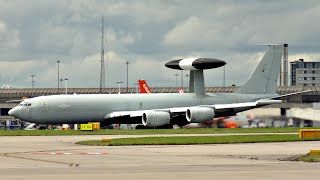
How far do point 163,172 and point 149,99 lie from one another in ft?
242

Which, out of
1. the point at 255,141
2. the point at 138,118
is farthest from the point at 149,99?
the point at 255,141

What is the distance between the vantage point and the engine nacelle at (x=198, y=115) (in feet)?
323

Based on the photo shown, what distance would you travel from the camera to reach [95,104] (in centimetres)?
9944

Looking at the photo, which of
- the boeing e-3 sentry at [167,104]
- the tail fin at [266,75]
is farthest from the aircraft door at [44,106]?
the tail fin at [266,75]

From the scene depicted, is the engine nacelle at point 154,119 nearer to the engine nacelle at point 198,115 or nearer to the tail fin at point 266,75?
A: the engine nacelle at point 198,115

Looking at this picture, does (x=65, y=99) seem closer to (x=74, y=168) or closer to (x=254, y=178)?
(x=74, y=168)

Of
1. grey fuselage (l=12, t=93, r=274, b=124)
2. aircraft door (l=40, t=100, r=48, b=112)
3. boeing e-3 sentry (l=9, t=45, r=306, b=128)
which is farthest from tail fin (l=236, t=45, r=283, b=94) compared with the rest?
aircraft door (l=40, t=100, r=48, b=112)

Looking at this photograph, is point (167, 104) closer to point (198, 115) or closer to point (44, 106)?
point (198, 115)

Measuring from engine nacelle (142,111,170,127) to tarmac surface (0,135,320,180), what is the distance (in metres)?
49.7

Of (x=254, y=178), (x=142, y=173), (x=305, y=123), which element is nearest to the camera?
(x=254, y=178)

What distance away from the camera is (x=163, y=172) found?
30.5 m

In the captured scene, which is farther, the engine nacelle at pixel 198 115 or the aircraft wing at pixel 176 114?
the aircraft wing at pixel 176 114

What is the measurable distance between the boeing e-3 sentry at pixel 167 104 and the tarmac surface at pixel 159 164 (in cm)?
4895

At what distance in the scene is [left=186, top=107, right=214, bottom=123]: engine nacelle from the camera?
98.5m
